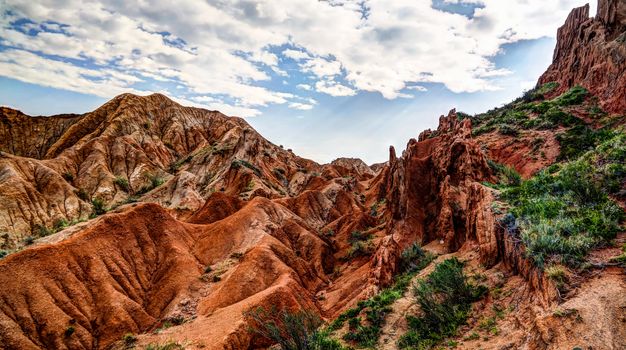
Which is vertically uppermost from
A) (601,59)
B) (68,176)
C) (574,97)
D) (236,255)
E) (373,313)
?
(601,59)

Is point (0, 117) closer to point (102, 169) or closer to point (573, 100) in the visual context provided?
point (102, 169)

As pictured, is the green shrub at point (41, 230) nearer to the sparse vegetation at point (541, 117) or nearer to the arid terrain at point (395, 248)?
the arid terrain at point (395, 248)

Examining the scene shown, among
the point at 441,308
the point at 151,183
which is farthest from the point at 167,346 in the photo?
the point at 151,183

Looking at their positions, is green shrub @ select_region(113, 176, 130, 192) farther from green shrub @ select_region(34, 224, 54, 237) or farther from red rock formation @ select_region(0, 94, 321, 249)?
green shrub @ select_region(34, 224, 54, 237)

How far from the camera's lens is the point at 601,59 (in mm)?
39750

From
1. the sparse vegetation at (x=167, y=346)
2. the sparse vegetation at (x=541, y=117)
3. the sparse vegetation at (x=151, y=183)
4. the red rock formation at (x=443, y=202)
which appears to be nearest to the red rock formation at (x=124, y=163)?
the sparse vegetation at (x=151, y=183)

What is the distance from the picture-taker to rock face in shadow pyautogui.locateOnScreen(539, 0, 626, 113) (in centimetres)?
3441

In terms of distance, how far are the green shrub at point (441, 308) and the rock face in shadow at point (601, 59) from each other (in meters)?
30.2

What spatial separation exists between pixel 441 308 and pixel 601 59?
4206 centimetres

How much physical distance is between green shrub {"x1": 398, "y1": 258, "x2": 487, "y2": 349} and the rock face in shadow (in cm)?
3018

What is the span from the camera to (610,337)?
9562mm

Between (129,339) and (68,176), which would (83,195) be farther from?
(129,339)

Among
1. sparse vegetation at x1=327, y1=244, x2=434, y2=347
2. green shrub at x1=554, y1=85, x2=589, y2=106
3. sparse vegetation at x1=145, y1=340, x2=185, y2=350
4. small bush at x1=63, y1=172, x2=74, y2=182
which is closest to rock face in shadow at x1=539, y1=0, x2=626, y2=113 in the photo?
green shrub at x1=554, y1=85, x2=589, y2=106

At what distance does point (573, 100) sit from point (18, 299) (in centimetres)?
5925
